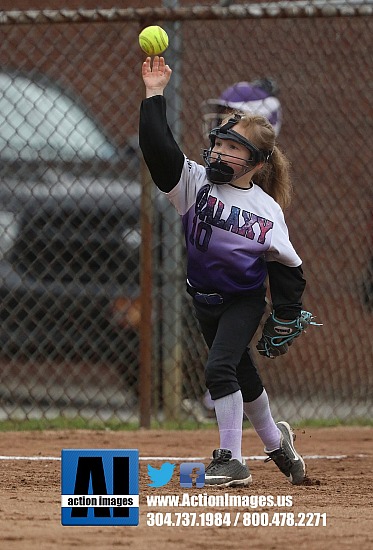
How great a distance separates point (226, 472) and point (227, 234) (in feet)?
3.04

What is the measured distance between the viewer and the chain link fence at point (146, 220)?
724 centimetres

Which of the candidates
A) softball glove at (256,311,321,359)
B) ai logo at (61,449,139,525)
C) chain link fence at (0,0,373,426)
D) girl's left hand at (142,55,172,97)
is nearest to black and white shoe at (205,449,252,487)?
softball glove at (256,311,321,359)

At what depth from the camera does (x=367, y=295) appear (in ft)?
26.7

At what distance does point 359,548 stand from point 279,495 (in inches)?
42.3

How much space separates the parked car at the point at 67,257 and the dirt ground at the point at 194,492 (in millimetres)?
646

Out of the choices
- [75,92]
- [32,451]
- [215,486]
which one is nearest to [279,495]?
[215,486]

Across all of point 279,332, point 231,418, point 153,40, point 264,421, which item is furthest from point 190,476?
point 153,40

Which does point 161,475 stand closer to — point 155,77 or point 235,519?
point 235,519

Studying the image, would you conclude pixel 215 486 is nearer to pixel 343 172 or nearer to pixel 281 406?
pixel 281 406

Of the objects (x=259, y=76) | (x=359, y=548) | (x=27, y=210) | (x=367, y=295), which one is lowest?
(x=359, y=548)

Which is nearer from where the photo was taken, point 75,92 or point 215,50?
point 215,50

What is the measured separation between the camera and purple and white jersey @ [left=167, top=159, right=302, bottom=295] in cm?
486

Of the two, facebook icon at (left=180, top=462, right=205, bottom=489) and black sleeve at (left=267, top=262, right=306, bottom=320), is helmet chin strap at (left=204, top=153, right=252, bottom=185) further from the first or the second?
facebook icon at (left=180, top=462, right=205, bottom=489)

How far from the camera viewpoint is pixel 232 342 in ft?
16.0
